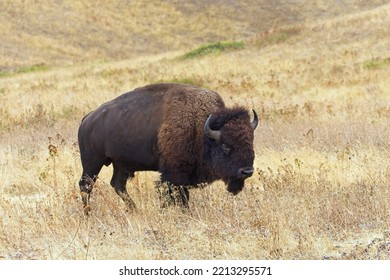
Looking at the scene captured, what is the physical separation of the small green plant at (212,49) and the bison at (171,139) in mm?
26232

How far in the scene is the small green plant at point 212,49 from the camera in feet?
114

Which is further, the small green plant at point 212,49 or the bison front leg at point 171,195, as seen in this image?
the small green plant at point 212,49

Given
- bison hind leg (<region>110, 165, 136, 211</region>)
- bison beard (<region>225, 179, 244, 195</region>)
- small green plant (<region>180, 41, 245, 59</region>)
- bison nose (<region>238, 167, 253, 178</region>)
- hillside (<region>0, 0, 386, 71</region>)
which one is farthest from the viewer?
hillside (<region>0, 0, 386, 71</region>)

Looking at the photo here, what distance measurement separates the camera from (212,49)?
1404 inches

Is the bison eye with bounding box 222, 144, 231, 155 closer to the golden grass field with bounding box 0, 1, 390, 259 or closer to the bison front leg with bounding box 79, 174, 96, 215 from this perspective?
the golden grass field with bounding box 0, 1, 390, 259

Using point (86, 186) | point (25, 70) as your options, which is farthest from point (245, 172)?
point (25, 70)

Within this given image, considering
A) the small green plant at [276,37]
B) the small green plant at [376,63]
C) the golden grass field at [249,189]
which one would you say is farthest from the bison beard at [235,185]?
the small green plant at [276,37]

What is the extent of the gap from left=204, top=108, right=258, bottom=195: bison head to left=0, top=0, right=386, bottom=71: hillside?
37682mm

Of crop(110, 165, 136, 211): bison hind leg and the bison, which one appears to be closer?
the bison

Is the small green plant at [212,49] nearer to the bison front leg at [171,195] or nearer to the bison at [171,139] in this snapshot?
the bison at [171,139]

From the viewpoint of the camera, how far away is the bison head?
738 cm

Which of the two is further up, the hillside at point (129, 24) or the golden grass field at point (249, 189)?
the golden grass field at point (249, 189)

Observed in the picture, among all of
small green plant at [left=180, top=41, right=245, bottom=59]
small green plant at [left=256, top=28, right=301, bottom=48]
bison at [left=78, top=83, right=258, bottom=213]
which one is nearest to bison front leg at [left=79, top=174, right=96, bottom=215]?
bison at [left=78, top=83, right=258, bottom=213]
